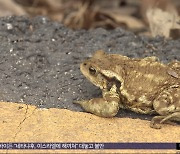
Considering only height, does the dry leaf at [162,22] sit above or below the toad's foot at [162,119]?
above

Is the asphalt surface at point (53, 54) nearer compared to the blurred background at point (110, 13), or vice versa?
the asphalt surface at point (53, 54)

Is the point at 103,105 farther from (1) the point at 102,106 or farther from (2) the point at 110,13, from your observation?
(2) the point at 110,13

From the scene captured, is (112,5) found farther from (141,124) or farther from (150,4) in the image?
(141,124)

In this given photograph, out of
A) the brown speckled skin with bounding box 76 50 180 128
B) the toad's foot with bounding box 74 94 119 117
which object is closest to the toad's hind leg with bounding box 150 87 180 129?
the brown speckled skin with bounding box 76 50 180 128

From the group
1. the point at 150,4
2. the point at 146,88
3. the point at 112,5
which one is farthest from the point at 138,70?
the point at 112,5
